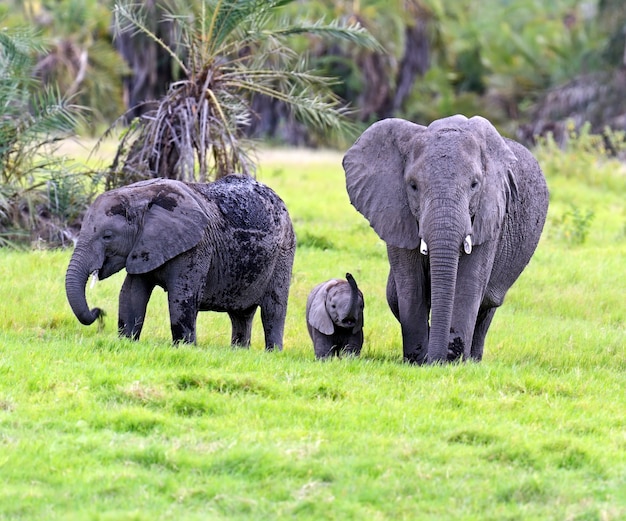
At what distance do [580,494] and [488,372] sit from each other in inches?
108

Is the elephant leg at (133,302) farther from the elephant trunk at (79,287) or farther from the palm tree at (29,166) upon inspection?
the palm tree at (29,166)

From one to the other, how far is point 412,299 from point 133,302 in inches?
88.7

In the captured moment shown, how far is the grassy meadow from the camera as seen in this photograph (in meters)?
6.79

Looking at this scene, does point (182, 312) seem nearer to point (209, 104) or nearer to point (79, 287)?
point (79, 287)

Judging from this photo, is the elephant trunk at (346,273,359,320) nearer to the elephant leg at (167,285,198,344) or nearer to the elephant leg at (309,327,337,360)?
the elephant leg at (309,327,337,360)

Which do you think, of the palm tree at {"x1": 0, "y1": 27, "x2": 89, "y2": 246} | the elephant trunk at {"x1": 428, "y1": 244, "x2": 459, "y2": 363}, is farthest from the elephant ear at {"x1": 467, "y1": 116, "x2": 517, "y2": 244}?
the palm tree at {"x1": 0, "y1": 27, "x2": 89, "y2": 246}

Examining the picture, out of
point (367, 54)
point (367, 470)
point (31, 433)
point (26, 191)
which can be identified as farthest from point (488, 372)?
point (367, 54)

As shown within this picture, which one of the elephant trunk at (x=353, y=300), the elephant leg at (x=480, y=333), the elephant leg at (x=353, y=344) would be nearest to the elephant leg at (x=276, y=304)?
the elephant leg at (x=353, y=344)

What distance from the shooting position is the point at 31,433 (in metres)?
7.70

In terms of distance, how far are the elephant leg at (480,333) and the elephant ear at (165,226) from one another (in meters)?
2.74

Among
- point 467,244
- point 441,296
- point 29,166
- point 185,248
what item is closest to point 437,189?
point 467,244

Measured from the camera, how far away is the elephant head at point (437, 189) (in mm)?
9500

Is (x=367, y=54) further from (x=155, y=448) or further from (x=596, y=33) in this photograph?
(x=155, y=448)

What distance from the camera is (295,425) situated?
26.6 feet
